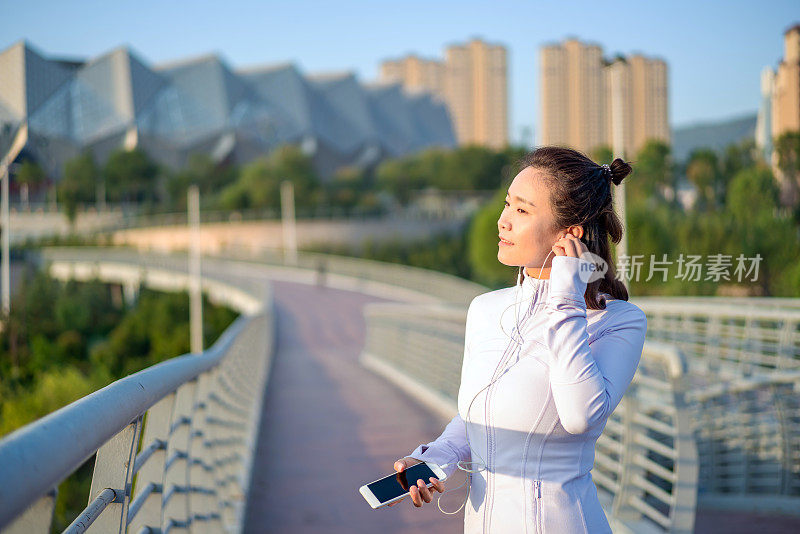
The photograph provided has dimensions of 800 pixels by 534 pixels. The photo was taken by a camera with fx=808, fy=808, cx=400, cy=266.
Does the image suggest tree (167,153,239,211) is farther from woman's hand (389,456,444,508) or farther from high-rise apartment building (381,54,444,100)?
high-rise apartment building (381,54,444,100)

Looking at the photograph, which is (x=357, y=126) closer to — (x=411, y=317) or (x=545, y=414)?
(x=411, y=317)

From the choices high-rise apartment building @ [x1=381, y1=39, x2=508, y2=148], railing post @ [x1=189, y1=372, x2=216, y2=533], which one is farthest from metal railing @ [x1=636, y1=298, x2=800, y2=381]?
high-rise apartment building @ [x1=381, y1=39, x2=508, y2=148]

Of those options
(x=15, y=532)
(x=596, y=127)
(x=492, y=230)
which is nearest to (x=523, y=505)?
(x=15, y=532)

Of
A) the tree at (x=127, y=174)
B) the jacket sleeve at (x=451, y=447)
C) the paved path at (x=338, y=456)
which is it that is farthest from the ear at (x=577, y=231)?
the tree at (x=127, y=174)

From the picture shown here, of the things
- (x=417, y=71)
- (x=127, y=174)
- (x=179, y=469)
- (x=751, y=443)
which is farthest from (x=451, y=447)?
(x=417, y=71)

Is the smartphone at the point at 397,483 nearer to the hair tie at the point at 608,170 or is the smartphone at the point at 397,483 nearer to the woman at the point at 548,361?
the woman at the point at 548,361

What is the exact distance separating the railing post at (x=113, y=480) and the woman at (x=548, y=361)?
58 cm

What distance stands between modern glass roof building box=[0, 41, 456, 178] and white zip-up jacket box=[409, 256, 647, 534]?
5905cm

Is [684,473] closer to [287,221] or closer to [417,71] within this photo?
[287,221]

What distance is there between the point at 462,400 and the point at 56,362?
17.6m

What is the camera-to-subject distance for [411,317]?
10.8 metres

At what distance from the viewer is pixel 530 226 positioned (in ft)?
5.91

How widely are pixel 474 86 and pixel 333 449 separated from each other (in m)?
135

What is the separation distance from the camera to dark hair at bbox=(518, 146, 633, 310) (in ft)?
5.89
